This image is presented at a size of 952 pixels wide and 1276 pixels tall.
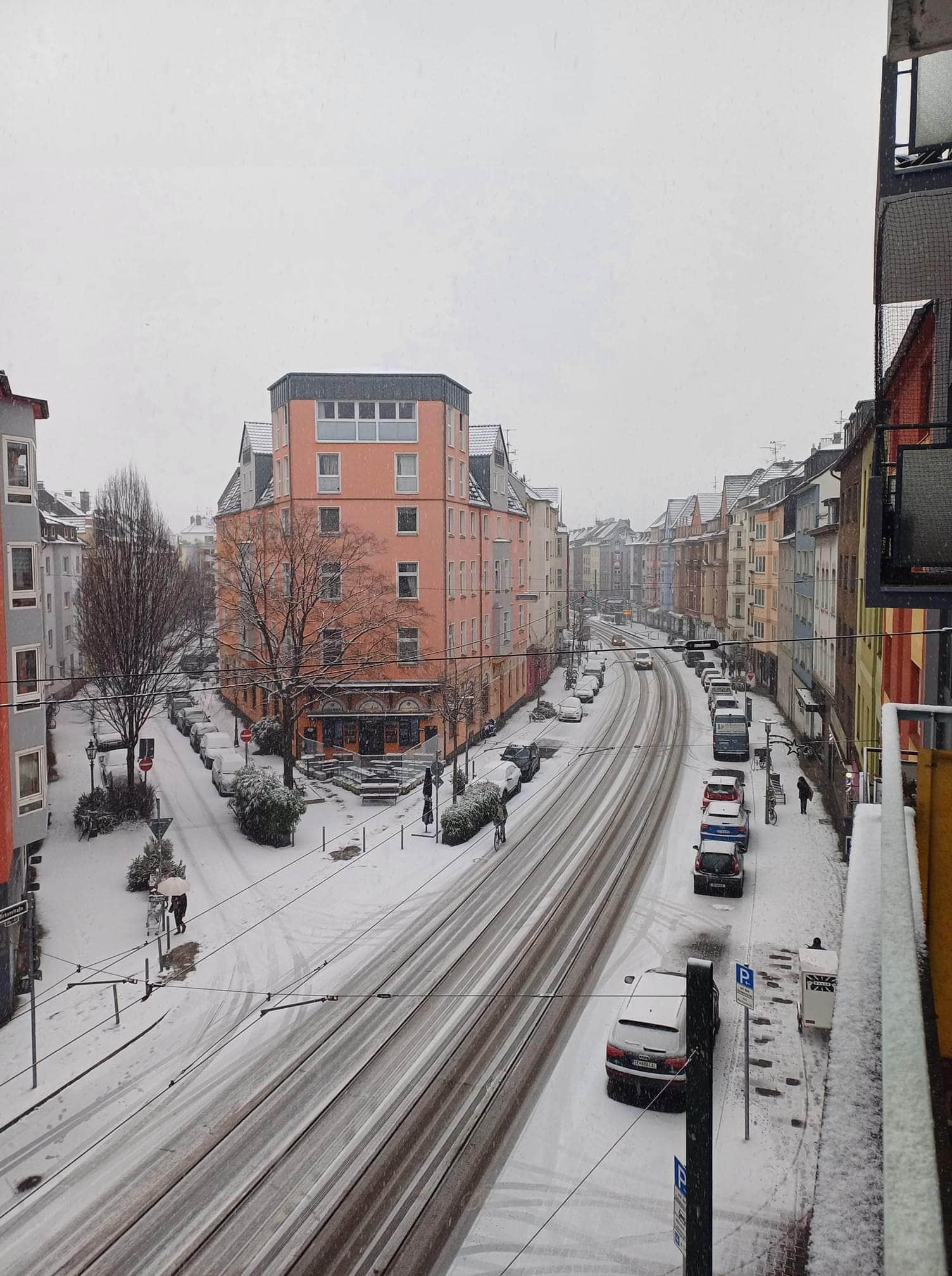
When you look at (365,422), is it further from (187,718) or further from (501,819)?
(501,819)

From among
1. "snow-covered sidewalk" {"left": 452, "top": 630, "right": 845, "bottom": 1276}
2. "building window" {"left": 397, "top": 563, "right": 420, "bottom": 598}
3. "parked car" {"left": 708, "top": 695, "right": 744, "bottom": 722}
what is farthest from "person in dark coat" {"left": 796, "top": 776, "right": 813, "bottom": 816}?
"building window" {"left": 397, "top": 563, "right": 420, "bottom": 598}

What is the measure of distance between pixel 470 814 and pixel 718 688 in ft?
90.8

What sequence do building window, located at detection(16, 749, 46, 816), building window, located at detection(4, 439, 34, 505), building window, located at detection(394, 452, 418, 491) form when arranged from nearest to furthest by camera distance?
building window, located at detection(16, 749, 46, 816)
building window, located at detection(4, 439, 34, 505)
building window, located at detection(394, 452, 418, 491)

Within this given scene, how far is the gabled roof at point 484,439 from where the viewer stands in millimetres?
43938

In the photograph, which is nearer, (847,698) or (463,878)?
(463,878)

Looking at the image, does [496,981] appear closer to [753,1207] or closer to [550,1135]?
[550,1135]

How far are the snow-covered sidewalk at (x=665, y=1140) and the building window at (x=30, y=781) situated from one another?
11.9 m

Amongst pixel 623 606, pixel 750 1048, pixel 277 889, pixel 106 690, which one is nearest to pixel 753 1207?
pixel 750 1048

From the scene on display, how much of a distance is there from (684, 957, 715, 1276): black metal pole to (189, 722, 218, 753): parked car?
3384 centimetres

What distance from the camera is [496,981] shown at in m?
16.2

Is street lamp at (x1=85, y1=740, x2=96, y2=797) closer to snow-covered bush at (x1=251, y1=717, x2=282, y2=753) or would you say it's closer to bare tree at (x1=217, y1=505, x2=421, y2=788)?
bare tree at (x1=217, y1=505, x2=421, y2=788)

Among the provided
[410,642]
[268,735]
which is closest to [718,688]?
[410,642]

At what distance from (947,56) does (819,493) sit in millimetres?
32300

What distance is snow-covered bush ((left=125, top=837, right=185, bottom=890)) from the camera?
20531 millimetres
